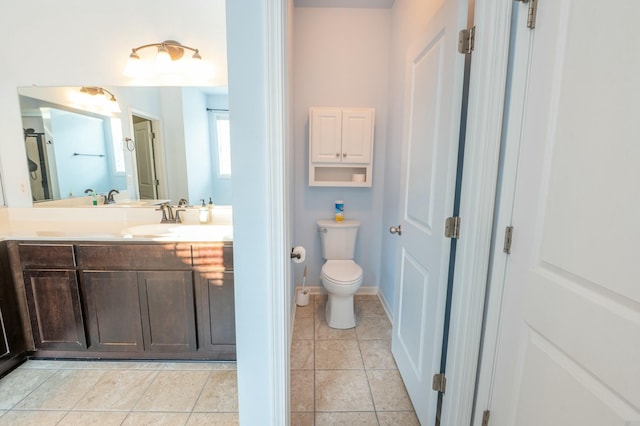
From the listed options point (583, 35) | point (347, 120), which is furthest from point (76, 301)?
point (583, 35)

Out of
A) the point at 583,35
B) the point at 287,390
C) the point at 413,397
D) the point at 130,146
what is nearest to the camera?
the point at 583,35

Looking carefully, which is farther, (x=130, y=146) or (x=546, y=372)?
(x=130, y=146)

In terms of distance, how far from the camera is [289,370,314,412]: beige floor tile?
4.98 feet

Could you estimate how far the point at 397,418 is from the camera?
4.76 ft

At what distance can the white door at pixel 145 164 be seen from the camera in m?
2.14

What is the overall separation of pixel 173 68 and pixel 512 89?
85.2 inches

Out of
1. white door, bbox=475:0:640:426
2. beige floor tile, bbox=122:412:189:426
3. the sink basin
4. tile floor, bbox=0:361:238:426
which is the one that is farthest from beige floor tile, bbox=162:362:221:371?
white door, bbox=475:0:640:426

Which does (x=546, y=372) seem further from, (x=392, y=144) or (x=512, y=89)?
(x=392, y=144)

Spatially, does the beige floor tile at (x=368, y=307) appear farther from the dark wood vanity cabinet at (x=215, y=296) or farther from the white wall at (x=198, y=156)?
the white wall at (x=198, y=156)

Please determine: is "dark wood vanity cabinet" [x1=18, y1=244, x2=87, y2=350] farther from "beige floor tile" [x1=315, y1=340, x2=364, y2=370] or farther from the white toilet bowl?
the white toilet bowl

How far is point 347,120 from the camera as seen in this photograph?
8.00ft

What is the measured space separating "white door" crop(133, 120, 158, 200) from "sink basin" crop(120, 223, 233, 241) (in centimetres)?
30

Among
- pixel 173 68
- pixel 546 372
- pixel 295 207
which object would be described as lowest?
pixel 546 372

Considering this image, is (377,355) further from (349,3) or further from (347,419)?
(349,3)
